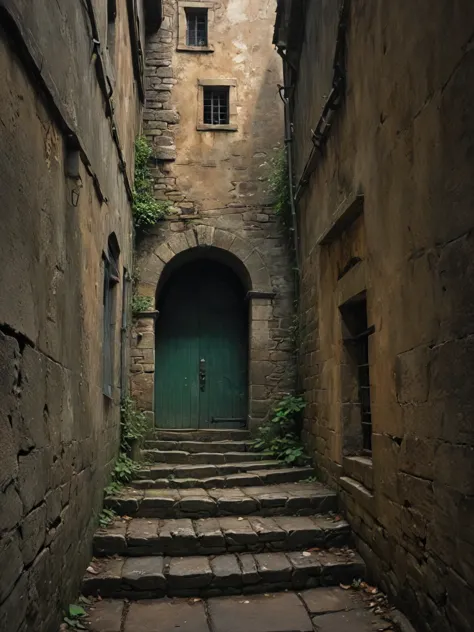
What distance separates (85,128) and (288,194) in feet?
14.2

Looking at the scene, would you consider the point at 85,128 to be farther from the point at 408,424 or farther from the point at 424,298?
the point at 408,424

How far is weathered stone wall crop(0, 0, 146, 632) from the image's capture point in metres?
2.33

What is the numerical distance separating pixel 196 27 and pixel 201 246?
142 inches

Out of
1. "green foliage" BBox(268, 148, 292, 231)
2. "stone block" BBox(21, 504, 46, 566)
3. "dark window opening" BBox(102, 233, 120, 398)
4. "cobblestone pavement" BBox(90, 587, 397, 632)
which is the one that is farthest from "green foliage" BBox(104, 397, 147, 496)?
"green foliage" BBox(268, 148, 292, 231)

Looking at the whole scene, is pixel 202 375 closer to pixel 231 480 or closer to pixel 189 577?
pixel 231 480

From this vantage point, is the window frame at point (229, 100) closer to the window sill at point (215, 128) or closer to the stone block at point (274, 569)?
the window sill at point (215, 128)

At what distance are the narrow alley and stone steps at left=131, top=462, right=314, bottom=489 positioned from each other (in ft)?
0.10

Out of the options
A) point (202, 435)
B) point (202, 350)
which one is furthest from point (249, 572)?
point (202, 350)

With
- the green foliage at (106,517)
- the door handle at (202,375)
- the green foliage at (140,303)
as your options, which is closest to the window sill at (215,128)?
the green foliage at (140,303)

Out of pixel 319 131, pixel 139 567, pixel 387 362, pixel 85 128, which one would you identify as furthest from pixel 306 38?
pixel 139 567

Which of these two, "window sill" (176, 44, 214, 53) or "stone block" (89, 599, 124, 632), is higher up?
"window sill" (176, 44, 214, 53)

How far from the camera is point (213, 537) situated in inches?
185

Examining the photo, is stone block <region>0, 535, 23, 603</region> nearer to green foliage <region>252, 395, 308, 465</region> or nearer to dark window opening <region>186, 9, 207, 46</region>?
green foliage <region>252, 395, 308, 465</region>

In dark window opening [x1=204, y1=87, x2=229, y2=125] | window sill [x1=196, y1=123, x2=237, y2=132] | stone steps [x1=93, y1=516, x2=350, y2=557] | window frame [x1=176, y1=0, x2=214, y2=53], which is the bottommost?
stone steps [x1=93, y1=516, x2=350, y2=557]
